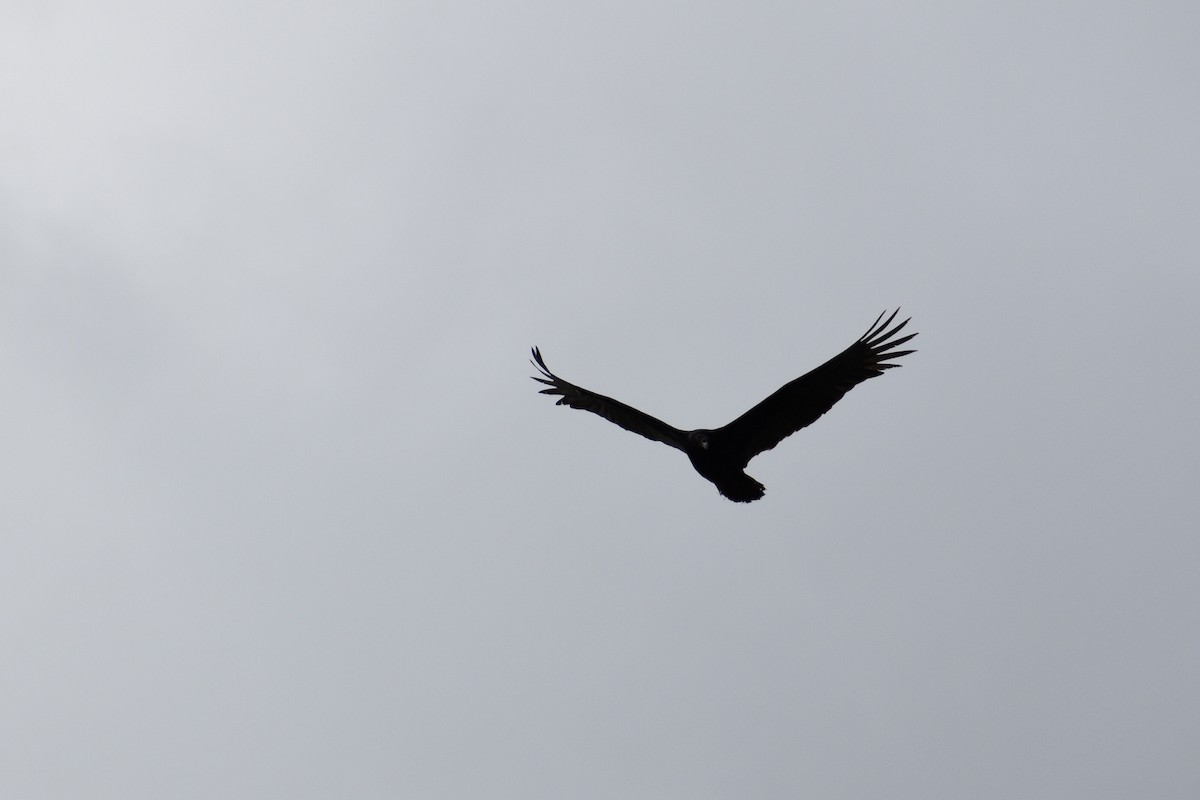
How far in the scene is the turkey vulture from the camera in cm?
1612

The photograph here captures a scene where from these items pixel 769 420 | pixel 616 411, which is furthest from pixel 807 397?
pixel 616 411

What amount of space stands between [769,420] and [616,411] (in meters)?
2.57

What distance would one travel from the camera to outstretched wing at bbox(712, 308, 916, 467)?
1603 centimetres

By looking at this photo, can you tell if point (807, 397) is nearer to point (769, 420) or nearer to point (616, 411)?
point (769, 420)

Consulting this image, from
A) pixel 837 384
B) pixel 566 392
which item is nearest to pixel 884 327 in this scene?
pixel 837 384

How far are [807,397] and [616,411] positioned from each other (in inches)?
125

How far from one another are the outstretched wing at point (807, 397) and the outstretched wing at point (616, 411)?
34.6 inches

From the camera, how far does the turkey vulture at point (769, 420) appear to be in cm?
1612

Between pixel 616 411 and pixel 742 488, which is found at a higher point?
pixel 616 411

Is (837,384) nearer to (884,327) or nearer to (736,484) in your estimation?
(884,327)

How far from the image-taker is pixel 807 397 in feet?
54.6

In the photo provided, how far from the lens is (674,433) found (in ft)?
56.2

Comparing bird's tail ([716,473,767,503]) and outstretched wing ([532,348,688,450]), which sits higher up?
outstretched wing ([532,348,688,450])

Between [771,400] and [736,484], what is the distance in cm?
143
